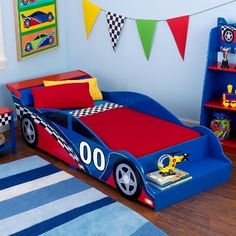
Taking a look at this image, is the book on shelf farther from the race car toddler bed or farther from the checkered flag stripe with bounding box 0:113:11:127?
the checkered flag stripe with bounding box 0:113:11:127

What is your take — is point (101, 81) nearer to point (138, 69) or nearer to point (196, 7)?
point (138, 69)

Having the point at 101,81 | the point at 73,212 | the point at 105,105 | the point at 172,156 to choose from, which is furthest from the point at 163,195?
the point at 101,81

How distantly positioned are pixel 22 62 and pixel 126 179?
175cm

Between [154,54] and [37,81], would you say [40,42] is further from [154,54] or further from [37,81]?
[154,54]

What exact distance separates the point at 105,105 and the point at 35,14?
3.39ft

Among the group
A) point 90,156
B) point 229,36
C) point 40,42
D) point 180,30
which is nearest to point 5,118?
point 90,156

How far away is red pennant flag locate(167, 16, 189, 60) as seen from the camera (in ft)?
11.2

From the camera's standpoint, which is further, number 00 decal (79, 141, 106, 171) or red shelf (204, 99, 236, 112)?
red shelf (204, 99, 236, 112)

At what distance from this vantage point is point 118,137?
294 cm

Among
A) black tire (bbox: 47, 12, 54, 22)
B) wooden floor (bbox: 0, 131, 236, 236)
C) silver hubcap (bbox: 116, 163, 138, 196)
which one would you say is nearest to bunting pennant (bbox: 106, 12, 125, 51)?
black tire (bbox: 47, 12, 54, 22)

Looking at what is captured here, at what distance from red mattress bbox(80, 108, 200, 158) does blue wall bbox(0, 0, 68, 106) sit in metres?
0.92

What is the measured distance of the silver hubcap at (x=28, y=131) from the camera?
3.36 metres

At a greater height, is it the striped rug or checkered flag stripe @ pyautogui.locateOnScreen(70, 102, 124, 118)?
checkered flag stripe @ pyautogui.locateOnScreen(70, 102, 124, 118)

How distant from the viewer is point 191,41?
3438 millimetres
